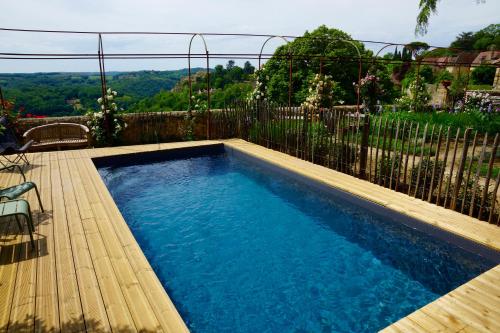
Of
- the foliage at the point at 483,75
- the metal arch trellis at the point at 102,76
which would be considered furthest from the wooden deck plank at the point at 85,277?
the foliage at the point at 483,75

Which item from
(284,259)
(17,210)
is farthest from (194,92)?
(17,210)

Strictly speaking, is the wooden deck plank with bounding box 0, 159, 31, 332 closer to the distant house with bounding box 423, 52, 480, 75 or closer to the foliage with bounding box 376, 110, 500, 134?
the foliage with bounding box 376, 110, 500, 134

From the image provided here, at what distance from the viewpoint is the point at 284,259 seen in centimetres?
453

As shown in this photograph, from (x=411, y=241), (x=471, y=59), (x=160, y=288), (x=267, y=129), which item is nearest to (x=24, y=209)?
(x=160, y=288)

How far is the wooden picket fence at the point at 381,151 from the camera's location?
178 inches

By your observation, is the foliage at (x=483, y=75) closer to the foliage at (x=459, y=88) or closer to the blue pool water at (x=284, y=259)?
the foliage at (x=459, y=88)

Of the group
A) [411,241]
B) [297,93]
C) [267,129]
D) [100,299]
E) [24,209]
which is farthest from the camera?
[297,93]

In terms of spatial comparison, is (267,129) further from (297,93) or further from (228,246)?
(297,93)

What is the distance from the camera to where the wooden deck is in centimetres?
257

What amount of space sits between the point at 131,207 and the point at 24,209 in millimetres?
2707

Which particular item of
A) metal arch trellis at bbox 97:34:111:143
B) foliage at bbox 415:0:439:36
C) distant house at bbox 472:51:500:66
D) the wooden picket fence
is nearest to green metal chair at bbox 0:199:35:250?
the wooden picket fence

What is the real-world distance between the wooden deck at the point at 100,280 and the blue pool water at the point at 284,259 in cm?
51

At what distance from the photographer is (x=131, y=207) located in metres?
6.05

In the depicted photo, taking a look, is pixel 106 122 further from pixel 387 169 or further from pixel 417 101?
pixel 417 101
